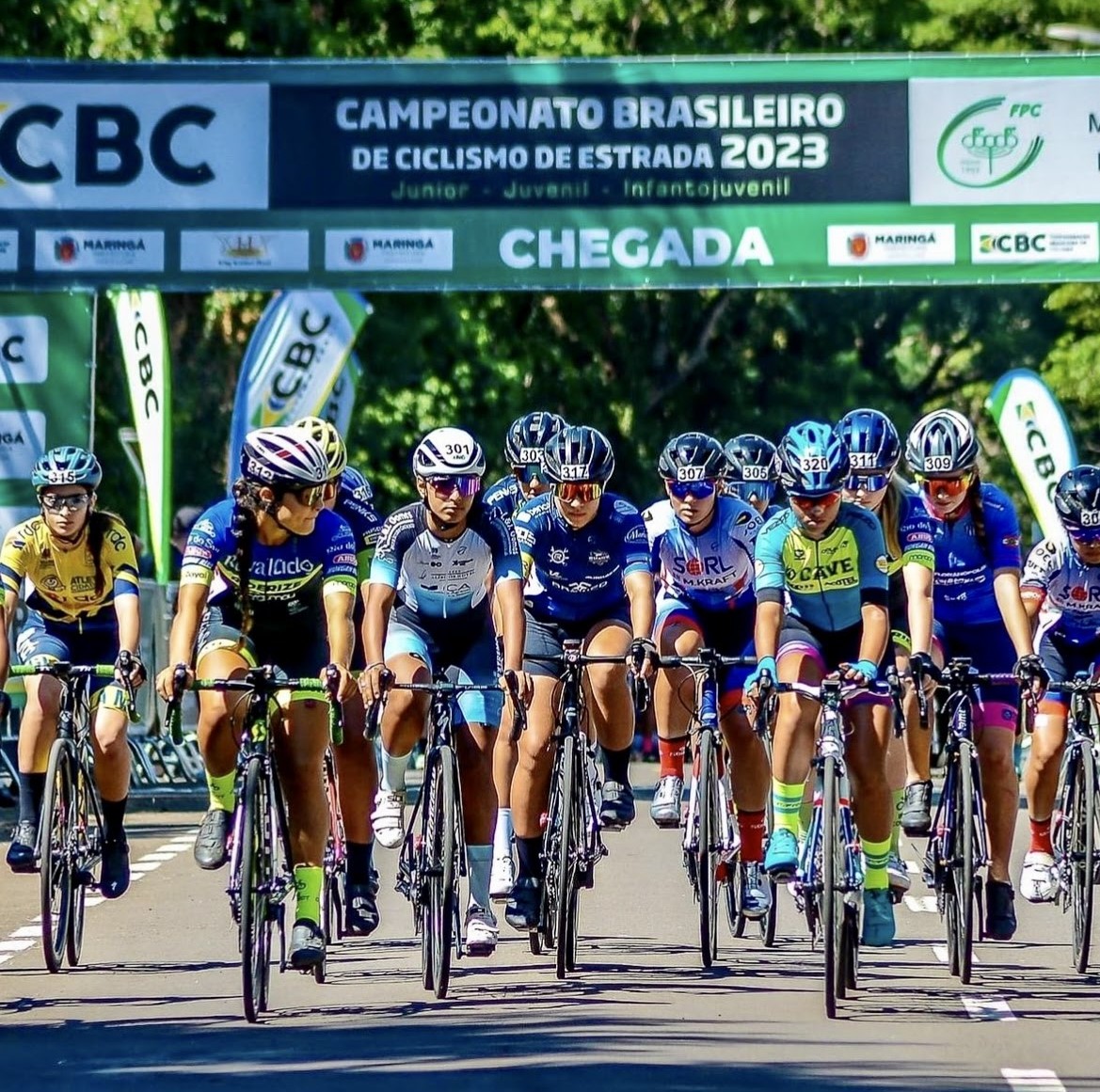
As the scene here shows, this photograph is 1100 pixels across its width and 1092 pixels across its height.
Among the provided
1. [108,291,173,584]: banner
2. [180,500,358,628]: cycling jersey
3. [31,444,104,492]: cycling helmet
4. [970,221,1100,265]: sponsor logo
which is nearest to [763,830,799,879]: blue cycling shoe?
[180,500,358,628]: cycling jersey

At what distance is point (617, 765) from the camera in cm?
1316

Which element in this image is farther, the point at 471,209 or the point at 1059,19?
the point at 1059,19

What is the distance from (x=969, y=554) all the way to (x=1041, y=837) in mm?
1312

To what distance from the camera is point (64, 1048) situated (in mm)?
9758

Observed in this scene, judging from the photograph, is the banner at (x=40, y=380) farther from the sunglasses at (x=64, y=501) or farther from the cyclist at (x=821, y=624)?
the cyclist at (x=821, y=624)

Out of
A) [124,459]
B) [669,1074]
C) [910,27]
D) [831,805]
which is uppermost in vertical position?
[910,27]

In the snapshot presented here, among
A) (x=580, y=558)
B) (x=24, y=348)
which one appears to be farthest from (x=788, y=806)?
(x=24, y=348)

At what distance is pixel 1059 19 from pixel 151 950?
34077 mm

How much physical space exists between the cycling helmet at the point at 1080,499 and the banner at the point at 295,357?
1359 centimetres

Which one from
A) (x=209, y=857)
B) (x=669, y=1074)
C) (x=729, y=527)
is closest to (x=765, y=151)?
(x=729, y=527)

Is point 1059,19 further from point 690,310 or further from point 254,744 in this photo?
point 254,744

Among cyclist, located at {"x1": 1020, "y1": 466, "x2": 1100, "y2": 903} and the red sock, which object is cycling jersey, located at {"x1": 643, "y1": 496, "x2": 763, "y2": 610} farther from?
cyclist, located at {"x1": 1020, "y1": 466, "x2": 1100, "y2": 903}

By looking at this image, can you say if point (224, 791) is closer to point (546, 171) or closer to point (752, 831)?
point (752, 831)

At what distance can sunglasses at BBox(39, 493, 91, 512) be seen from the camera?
42.1 feet
